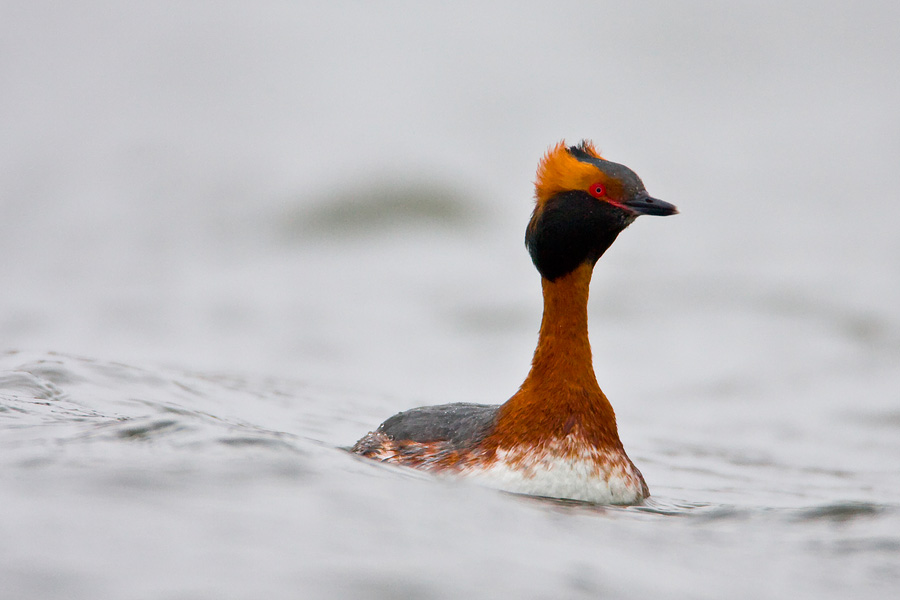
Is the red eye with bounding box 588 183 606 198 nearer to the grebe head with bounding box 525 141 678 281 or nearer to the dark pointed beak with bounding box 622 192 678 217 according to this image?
the grebe head with bounding box 525 141 678 281

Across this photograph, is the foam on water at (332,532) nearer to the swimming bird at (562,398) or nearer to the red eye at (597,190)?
the swimming bird at (562,398)

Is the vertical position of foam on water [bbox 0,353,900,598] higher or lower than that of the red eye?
lower

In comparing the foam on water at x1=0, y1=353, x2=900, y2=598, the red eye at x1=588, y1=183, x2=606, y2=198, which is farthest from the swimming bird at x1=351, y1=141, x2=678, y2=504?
the foam on water at x1=0, y1=353, x2=900, y2=598

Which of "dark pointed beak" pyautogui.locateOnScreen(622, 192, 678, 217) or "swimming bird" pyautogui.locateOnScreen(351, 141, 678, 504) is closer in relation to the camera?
"swimming bird" pyautogui.locateOnScreen(351, 141, 678, 504)

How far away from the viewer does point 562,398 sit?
723 cm

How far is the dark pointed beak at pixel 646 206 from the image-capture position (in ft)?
23.7

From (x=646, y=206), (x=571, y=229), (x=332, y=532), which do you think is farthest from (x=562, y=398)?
(x=332, y=532)

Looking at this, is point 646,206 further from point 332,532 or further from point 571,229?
point 332,532

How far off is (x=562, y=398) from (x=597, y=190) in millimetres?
1254

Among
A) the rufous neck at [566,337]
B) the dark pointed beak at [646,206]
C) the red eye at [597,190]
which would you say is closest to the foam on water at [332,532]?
the rufous neck at [566,337]

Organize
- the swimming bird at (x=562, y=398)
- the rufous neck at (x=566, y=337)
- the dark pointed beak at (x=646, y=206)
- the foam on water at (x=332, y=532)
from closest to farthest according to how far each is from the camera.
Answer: the foam on water at (x=332, y=532), the swimming bird at (x=562, y=398), the dark pointed beak at (x=646, y=206), the rufous neck at (x=566, y=337)

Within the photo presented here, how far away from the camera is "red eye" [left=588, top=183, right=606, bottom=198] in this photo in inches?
285

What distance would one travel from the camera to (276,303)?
15609mm

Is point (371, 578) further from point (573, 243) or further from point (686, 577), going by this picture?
point (573, 243)
